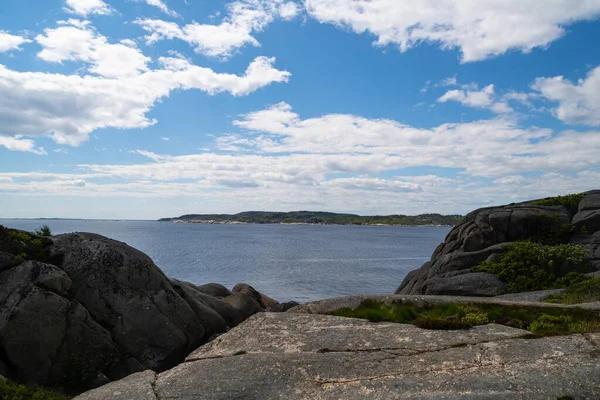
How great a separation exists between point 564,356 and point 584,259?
21.2m

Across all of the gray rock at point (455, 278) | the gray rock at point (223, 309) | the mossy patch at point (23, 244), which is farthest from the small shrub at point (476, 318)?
the mossy patch at point (23, 244)

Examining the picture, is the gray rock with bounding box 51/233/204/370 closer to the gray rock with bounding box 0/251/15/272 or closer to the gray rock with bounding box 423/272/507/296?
the gray rock with bounding box 0/251/15/272

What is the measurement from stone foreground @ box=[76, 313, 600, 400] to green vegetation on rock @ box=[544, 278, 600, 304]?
7891 mm

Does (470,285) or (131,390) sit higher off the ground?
(131,390)

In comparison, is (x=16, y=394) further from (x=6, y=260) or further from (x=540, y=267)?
(x=540, y=267)

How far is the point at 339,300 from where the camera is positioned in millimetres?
16641

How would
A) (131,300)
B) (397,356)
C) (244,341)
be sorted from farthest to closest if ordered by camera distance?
(131,300) < (244,341) < (397,356)

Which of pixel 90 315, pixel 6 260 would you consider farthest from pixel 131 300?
pixel 6 260

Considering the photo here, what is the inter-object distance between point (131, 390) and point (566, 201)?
37142 mm

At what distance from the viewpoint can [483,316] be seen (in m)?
12.8

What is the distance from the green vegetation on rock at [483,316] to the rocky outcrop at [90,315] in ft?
28.3

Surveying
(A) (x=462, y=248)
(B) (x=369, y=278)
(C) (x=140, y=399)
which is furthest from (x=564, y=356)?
(B) (x=369, y=278)

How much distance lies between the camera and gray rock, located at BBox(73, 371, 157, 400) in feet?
30.3

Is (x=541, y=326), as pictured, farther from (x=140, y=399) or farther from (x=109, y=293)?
(x=109, y=293)
